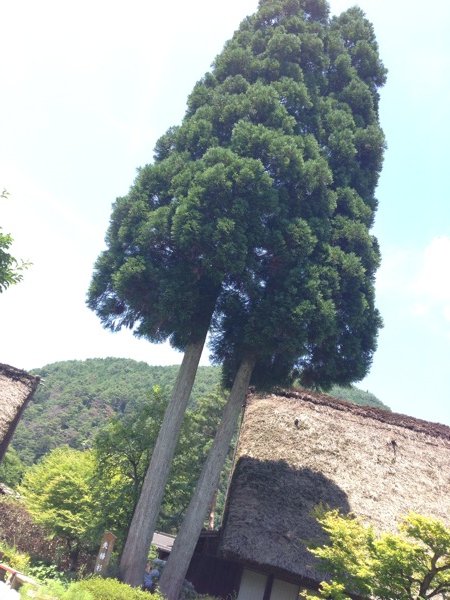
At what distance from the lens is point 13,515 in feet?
59.3

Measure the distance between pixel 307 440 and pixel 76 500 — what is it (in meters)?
9.15

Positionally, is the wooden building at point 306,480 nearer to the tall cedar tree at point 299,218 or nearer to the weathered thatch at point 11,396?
the tall cedar tree at point 299,218

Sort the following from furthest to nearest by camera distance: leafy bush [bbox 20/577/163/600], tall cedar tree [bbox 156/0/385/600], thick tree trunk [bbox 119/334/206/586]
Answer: tall cedar tree [bbox 156/0/385/600] < thick tree trunk [bbox 119/334/206/586] < leafy bush [bbox 20/577/163/600]

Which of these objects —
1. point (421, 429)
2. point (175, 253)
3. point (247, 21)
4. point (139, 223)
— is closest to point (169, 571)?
point (175, 253)

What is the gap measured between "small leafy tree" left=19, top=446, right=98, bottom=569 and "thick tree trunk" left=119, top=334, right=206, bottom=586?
16.3ft

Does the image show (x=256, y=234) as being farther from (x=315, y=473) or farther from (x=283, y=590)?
(x=283, y=590)

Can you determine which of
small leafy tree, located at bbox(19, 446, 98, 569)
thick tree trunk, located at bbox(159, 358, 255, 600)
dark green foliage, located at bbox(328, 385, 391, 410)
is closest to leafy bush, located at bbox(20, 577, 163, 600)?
thick tree trunk, located at bbox(159, 358, 255, 600)

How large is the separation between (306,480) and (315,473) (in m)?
0.39

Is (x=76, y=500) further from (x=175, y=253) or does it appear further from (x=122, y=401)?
(x=122, y=401)

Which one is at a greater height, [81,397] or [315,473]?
[315,473]

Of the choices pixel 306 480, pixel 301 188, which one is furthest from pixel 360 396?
pixel 301 188

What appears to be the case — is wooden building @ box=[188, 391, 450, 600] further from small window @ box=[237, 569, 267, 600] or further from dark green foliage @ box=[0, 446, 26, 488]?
dark green foliage @ box=[0, 446, 26, 488]

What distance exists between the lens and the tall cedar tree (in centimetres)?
1130

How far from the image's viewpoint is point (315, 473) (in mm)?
12367
